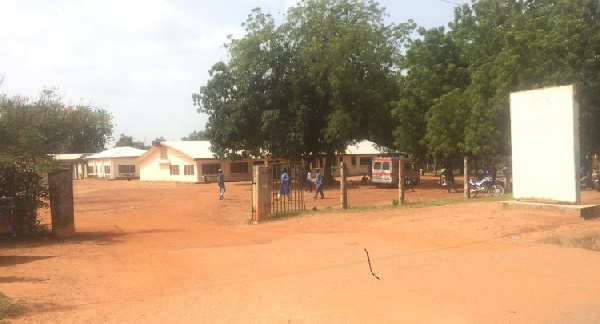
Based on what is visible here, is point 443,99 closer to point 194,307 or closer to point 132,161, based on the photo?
point 194,307

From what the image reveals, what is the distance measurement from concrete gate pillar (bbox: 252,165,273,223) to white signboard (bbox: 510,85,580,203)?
7925 mm

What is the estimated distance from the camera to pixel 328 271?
376 inches

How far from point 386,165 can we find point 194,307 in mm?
31795

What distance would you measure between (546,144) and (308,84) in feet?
85.7

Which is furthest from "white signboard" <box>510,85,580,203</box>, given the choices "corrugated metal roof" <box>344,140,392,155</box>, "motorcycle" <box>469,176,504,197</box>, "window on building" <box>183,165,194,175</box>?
"corrugated metal roof" <box>344,140,392,155</box>

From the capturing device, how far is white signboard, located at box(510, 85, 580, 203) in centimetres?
1458

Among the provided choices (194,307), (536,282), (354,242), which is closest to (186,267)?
(194,307)

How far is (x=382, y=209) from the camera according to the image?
19.1 meters

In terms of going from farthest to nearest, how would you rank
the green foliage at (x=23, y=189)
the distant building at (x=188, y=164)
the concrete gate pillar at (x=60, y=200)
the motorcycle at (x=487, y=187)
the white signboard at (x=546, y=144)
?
1. the distant building at (x=188, y=164)
2. the motorcycle at (x=487, y=187)
3. the concrete gate pillar at (x=60, y=200)
4. the white signboard at (x=546, y=144)
5. the green foliage at (x=23, y=189)

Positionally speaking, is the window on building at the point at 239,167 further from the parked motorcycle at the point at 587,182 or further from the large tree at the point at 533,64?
the parked motorcycle at the point at 587,182

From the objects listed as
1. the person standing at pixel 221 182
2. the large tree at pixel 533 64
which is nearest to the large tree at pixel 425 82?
the large tree at pixel 533 64

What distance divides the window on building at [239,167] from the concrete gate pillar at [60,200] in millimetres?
37562

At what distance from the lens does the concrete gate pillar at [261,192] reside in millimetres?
18188

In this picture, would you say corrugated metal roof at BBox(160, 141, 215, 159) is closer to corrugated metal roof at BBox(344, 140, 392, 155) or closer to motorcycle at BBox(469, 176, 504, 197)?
corrugated metal roof at BBox(344, 140, 392, 155)
